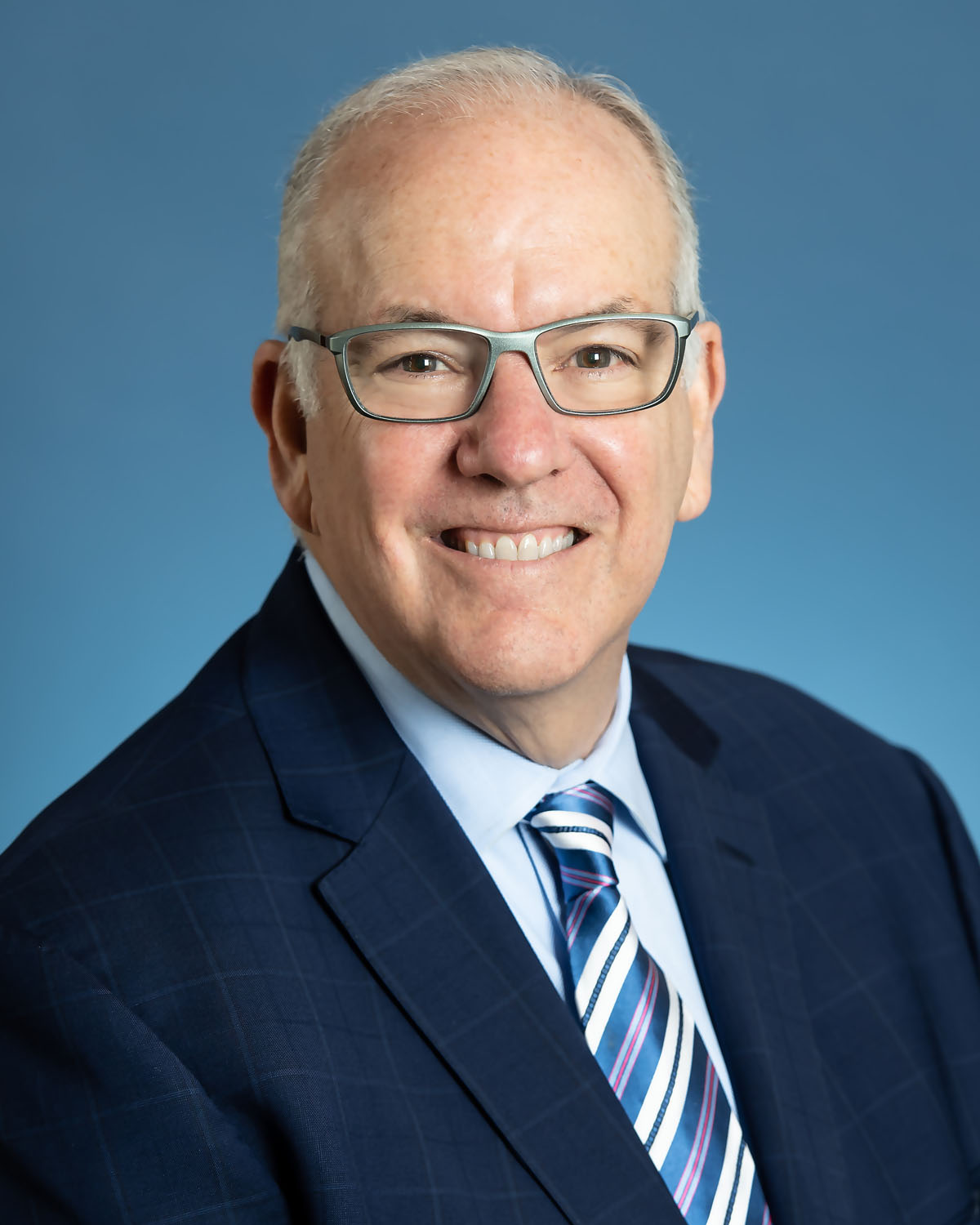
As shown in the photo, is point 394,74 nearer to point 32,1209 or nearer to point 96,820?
point 96,820

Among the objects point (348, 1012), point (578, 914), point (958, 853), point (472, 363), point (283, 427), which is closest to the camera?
point (348, 1012)

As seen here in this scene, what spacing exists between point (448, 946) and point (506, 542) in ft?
1.82

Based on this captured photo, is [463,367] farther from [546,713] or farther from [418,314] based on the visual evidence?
[546,713]

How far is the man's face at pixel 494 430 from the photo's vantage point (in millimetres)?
1819

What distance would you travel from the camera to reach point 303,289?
6.51 feet

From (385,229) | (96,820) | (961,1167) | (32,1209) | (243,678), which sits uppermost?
(385,229)

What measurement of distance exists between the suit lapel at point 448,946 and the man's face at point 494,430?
169 millimetres

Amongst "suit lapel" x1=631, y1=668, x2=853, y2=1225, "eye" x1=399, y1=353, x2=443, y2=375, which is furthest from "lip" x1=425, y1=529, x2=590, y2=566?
"suit lapel" x1=631, y1=668, x2=853, y2=1225

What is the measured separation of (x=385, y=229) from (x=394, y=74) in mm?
284

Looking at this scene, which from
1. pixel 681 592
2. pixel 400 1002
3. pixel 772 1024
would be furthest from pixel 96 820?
pixel 681 592

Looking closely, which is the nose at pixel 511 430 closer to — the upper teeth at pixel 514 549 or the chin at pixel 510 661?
the upper teeth at pixel 514 549

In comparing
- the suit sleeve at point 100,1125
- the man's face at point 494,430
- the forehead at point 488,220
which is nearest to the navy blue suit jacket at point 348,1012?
the suit sleeve at point 100,1125

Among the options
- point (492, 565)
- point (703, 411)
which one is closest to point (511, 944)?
point (492, 565)

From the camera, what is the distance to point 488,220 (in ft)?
5.92
